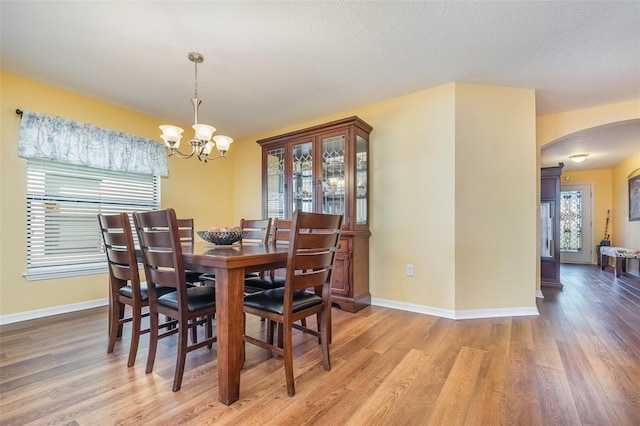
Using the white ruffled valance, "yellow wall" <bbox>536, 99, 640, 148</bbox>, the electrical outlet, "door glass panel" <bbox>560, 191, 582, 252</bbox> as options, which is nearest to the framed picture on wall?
"door glass panel" <bbox>560, 191, 582, 252</bbox>

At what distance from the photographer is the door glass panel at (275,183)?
394 centimetres

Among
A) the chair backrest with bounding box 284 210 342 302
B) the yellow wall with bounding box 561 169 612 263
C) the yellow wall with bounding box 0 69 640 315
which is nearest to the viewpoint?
the chair backrest with bounding box 284 210 342 302

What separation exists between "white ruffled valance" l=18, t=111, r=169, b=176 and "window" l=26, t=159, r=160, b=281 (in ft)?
0.36

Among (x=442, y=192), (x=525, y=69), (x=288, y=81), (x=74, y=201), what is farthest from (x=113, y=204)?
(x=525, y=69)

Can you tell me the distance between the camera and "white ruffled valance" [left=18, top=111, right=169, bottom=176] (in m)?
2.94

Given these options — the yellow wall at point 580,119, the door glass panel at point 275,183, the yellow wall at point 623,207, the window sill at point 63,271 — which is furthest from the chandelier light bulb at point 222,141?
the yellow wall at point 623,207

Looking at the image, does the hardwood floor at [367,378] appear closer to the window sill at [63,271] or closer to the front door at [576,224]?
the window sill at [63,271]

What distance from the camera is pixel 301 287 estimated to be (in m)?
1.71

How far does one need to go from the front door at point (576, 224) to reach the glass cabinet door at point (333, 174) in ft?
23.1

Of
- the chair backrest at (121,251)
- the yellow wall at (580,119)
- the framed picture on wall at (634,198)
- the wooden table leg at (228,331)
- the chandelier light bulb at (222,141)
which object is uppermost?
the yellow wall at (580,119)

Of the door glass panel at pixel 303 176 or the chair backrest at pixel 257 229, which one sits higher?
the door glass panel at pixel 303 176

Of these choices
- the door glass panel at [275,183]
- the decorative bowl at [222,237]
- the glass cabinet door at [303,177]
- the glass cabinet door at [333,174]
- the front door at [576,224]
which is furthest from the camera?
the front door at [576,224]

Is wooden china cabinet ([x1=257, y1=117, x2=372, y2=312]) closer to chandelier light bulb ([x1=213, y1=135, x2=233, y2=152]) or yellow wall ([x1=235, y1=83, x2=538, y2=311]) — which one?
yellow wall ([x1=235, y1=83, x2=538, y2=311])

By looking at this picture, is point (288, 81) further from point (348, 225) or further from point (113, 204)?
point (113, 204)
